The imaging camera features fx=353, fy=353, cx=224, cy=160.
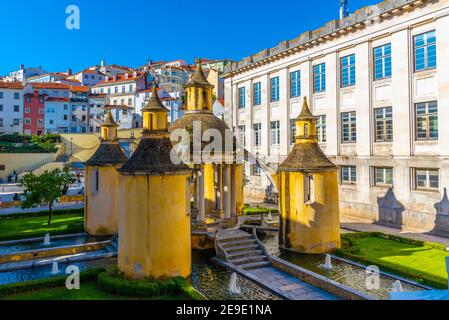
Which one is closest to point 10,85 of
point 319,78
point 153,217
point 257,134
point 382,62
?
point 257,134

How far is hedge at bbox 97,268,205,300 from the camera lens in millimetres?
13586

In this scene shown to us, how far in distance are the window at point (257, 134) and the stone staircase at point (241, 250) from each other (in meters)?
25.1

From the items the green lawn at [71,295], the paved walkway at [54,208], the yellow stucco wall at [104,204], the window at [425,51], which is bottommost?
the green lawn at [71,295]

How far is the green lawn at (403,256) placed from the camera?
15.1 m

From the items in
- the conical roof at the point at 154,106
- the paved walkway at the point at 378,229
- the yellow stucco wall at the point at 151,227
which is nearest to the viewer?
the yellow stucco wall at the point at 151,227

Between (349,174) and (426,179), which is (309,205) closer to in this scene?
(426,179)

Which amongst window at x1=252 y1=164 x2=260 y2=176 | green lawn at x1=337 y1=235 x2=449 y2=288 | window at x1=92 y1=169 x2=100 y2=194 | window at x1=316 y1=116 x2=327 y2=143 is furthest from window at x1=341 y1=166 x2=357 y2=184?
window at x1=92 y1=169 x2=100 y2=194

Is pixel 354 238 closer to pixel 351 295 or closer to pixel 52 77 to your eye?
pixel 351 295

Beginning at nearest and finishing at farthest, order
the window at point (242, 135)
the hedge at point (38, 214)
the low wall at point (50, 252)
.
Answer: the low wall at point (50, 252) < the hedge at point (38, 214) < the window at point (242, 135)

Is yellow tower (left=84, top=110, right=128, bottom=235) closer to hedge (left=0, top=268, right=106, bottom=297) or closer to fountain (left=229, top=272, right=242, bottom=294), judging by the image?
hedge (left=0, top=268, right=106, bottom=297)

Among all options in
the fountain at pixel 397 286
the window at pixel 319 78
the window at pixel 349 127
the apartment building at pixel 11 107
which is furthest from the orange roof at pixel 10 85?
the fountain at pixel 397 286

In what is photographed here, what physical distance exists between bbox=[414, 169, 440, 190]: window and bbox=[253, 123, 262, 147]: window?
66.5 feet

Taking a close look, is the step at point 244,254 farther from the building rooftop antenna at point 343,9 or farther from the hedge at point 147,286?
the building rooftop antenna at point 343,9

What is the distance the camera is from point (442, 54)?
80.2 ft
